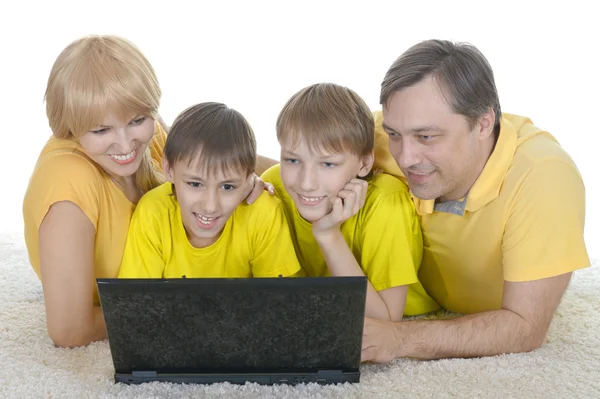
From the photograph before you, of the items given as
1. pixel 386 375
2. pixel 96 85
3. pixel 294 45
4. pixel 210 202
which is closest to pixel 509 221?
pixel 386 375

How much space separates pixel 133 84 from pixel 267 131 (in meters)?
2.12

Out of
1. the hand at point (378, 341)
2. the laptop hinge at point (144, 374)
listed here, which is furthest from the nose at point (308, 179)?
the laptop hinge at point (144, 374)

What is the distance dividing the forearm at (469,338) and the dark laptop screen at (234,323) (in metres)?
0.28

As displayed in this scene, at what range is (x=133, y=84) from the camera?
7.01 feet

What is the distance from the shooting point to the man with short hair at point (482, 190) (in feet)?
6.92

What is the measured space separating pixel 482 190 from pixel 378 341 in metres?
0.47

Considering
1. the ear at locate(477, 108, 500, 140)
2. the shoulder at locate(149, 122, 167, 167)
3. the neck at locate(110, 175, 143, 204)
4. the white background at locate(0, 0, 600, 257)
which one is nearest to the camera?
the ear at locate(477, 108, 500, 140)

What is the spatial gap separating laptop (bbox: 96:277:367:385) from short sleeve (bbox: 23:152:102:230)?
0.46m

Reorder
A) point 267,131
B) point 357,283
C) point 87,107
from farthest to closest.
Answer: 1. point 267,131
2. point 87,107
3. point 357,283

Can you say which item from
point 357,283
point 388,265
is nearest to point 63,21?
point 388,265

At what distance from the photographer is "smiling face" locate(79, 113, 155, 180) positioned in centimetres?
216

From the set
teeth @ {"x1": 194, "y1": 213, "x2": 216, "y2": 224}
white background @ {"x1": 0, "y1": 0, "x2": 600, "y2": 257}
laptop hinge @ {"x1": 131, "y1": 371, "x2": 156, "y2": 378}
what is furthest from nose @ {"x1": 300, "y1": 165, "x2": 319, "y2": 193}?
white background @ {"x1": 0, "y1": 0, "x2": 600, "y2": 257}

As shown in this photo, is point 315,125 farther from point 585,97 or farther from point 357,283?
point 585,97

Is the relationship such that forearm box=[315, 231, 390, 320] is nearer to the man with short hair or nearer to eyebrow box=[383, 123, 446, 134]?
the man with short hair
